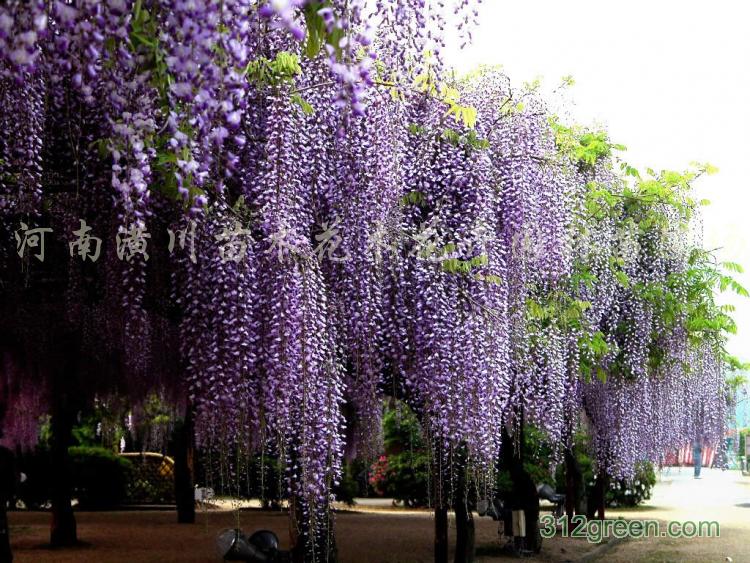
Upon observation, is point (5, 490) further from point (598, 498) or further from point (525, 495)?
point (598, 498)

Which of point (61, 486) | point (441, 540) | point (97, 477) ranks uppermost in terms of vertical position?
point (61, 486)

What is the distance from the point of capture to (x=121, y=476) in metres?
20.5

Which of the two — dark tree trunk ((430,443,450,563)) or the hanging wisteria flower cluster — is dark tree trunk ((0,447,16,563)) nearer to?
the hanging wisteria flower cluster

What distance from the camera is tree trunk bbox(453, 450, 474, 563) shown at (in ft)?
30.2

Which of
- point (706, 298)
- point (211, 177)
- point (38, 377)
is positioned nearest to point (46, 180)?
point (211, 177)

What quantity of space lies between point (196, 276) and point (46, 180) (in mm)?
1162

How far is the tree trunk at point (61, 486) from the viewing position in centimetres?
1192

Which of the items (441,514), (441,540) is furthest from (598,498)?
(441,514)

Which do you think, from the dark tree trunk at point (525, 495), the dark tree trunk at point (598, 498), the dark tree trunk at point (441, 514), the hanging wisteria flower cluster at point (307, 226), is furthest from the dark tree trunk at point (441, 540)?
the dark tree trunk at point (598, 498)

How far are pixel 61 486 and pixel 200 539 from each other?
7.64ft

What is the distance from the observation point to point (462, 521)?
982cm

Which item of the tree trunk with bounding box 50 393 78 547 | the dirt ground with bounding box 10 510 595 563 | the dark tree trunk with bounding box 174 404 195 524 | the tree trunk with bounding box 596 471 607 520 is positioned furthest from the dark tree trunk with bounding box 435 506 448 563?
the dark tree trunk with bounding box 174 404 195 524

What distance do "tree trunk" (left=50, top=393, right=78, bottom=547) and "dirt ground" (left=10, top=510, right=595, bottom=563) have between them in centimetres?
21

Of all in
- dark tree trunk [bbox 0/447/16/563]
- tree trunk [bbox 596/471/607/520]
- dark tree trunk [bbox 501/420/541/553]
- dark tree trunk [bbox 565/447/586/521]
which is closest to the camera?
dark tree trunk [bbox 0/447/16/563]
